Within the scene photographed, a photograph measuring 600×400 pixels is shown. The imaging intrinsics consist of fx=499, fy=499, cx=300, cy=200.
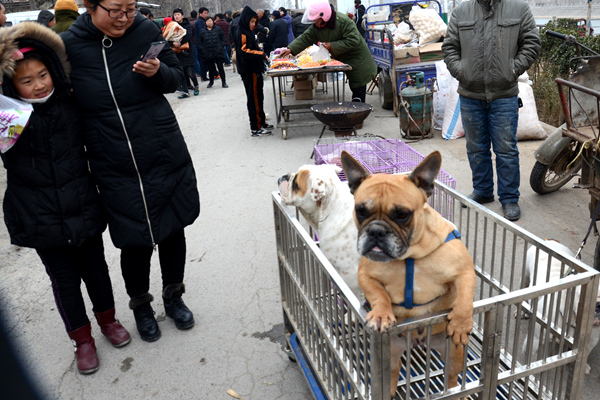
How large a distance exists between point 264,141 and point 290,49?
1.68 meters

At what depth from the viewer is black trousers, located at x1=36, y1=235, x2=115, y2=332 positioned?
124 inches

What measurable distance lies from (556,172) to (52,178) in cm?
490

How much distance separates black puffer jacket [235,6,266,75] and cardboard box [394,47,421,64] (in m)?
2.49

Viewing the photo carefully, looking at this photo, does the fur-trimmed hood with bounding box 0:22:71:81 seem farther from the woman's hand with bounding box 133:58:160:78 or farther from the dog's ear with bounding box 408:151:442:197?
the dog's ear with bounding box 408:151:442:197

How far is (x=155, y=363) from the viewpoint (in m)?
3.42

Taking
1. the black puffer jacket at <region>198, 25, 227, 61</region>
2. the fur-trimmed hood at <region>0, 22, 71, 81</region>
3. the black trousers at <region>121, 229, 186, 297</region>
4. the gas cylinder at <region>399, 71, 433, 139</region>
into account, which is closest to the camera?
the fur-trimmed hood at <region>0, 22, 71, 81</region>

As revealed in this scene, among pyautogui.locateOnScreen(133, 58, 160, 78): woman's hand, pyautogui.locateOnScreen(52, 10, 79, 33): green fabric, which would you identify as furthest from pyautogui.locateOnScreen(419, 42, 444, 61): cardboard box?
pyautogui.locateOnScreen(133, 58, 160, 78): woman's hand

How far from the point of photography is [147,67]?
291 centimetres

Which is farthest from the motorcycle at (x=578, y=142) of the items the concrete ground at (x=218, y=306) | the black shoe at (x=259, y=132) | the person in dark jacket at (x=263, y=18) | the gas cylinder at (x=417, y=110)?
the person in dark jacket at (x=263, y=18)

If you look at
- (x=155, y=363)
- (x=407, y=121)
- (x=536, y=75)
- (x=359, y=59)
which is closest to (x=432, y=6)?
(x=536, y=75)

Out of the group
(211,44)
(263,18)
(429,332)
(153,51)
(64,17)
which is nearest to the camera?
(429,332)

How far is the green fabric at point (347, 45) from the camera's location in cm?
836

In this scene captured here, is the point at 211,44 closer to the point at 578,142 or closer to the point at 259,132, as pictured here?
the point at 259,132

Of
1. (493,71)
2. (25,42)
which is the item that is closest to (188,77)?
(493,71)
